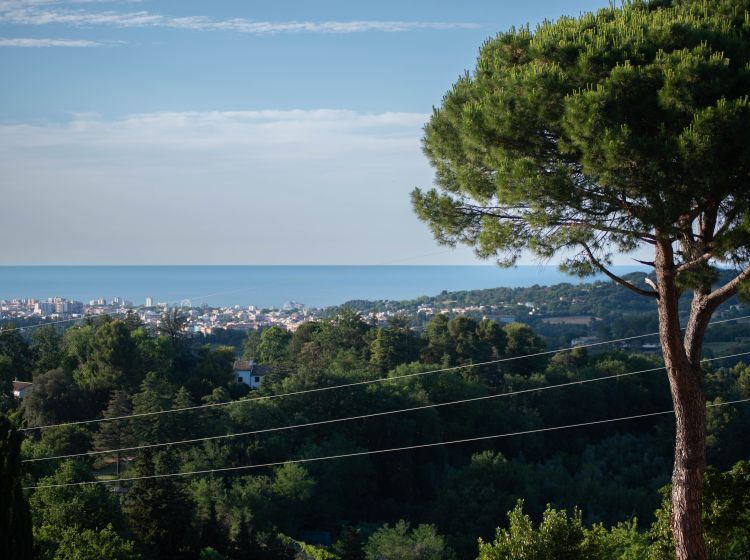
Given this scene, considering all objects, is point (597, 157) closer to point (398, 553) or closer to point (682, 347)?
point (682, 347)

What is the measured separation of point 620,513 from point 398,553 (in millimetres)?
8218

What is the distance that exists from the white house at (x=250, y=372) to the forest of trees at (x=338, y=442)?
2.59 feet

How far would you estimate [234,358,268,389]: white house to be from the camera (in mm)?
36500

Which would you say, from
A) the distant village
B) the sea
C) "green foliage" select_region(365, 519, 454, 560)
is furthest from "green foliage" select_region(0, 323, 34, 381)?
the sea

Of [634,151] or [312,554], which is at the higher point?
[634,151]

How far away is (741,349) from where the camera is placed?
131ft

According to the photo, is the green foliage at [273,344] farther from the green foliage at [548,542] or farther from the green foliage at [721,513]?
the green foliage at [721,513]

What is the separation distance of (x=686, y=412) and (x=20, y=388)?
26.9 m

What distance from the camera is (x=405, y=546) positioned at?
19.6m

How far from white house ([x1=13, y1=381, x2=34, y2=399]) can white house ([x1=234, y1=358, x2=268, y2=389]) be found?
28.4 feet

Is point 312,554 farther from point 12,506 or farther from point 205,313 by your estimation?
point 205,313

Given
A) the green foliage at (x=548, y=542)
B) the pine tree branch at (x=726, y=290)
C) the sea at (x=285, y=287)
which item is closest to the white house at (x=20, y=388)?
the sea at (x=285, y=287)

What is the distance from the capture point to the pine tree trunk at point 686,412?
6.66 metres

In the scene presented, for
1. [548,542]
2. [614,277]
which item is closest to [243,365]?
[548,542]
